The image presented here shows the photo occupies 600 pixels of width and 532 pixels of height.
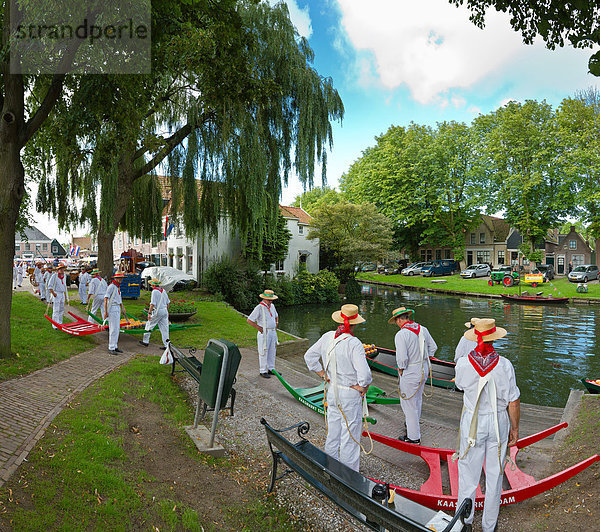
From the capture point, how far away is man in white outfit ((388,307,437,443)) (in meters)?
6.62

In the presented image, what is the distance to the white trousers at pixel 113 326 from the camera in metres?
11.2

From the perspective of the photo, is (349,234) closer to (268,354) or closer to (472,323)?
(268,354)

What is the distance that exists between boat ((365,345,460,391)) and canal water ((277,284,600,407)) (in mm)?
2601

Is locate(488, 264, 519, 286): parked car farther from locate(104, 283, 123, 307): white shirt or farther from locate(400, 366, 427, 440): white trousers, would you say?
locate(104, 283, 123, 307): white shirt

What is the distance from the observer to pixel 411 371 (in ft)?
22.2

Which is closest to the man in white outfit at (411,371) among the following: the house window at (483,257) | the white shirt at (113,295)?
the white shirt at (113,295)

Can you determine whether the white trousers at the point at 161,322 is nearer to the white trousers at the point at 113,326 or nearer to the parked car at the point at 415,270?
the white trousers at the point at 113,326

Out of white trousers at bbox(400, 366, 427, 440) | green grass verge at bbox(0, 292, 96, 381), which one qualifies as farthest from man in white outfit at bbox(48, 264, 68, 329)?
white trousers at bbox(400, 366, 427, 440)

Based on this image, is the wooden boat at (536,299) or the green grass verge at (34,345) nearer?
the green grass verge at (34,345)

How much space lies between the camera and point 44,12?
6.55 metres

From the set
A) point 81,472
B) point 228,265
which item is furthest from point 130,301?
point 81,472

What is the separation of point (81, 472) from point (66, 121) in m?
7.79

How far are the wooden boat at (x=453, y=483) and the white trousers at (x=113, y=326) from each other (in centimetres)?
834

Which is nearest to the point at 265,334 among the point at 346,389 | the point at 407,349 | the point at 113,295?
the point at 407,349
